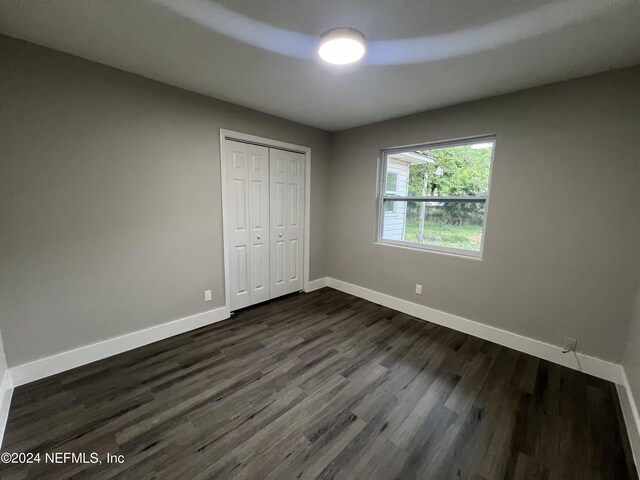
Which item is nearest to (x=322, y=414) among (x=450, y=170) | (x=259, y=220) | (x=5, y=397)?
(x=5, y=397)

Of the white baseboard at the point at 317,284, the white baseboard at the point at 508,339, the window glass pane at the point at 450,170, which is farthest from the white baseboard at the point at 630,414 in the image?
the white baseboard at the point at 317,284

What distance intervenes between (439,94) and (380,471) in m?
2.92

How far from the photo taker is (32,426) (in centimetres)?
157

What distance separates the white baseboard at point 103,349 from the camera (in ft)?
6.27

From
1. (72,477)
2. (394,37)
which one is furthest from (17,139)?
(394,37)

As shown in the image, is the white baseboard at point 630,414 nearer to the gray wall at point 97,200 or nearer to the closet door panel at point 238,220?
the closet door panel at point 238,220

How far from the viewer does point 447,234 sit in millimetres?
2928

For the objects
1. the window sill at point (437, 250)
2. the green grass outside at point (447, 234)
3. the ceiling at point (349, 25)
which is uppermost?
the ceiling at point (349, 25)

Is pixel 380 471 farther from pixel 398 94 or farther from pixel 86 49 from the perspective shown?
pixel 86 49

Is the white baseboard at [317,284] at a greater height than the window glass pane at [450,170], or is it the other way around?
the window glass pane at [450,170]

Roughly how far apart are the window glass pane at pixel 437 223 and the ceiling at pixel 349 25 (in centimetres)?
114

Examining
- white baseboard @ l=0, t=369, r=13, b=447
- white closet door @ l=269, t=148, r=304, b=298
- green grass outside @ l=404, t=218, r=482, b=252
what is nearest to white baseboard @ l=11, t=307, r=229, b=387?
white baseboard @ l=0, t=369, r=13, b=447

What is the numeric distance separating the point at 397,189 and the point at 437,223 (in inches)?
28.6

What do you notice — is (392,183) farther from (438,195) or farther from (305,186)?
(305,186)
